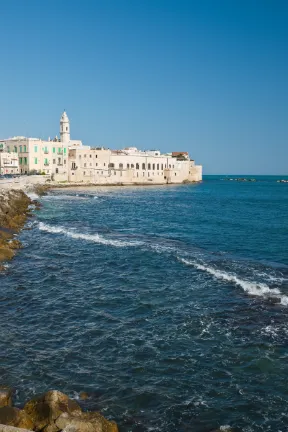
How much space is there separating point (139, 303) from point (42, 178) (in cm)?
7075

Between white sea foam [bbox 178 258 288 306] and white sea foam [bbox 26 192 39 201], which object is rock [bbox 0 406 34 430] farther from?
white sea foam [bbox 26 192 39 201]

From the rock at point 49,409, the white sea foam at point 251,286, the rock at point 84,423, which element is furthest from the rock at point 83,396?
the white sea foam at point 251,286

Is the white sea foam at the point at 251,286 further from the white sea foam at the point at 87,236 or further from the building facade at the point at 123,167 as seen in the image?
the building facade at the point at 123,167

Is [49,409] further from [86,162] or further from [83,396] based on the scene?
[86,162]

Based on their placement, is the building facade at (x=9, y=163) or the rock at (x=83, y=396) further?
the building facade at (x=9, y=163)

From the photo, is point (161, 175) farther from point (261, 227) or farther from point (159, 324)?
point (159, 324)

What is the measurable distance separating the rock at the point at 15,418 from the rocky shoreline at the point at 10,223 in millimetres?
12153

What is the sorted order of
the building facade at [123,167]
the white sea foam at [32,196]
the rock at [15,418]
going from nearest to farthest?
the rock at [15,418] < the white sea foam at [32,196] < the building facade at [123,167]

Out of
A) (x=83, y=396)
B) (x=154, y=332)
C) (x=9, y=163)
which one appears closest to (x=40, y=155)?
(x=9, y=163)

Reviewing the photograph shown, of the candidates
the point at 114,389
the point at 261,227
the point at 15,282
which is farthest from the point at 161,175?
the point at 114,389

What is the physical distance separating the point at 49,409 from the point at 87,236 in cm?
2185

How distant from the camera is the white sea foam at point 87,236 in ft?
85.5

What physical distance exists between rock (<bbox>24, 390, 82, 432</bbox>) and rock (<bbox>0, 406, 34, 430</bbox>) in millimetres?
118

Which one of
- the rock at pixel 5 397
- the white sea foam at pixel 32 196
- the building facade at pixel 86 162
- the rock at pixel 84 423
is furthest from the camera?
the building facade at pixel 86 162
